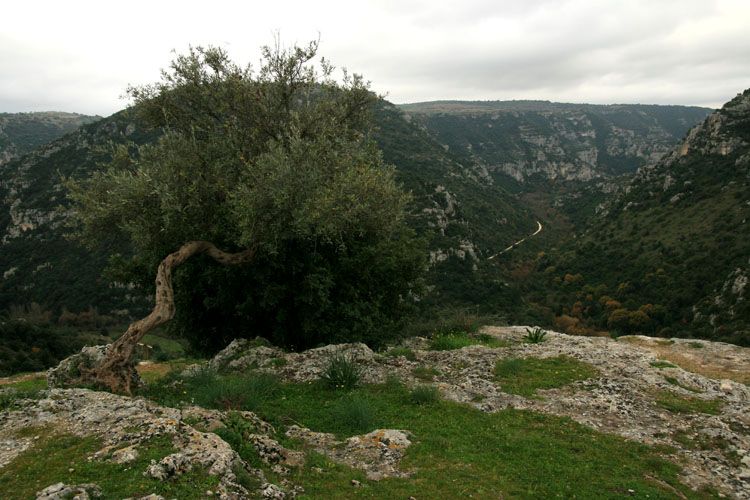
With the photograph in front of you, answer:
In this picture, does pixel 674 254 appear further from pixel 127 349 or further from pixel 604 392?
pixel 127 349

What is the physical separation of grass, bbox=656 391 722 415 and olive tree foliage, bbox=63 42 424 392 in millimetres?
10144

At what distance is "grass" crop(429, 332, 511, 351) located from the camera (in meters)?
19.1

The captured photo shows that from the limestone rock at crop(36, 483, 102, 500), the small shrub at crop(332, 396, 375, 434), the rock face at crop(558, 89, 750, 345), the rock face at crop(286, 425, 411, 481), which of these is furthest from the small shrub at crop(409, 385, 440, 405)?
the rock face at crop(558, 89, 750, 345)

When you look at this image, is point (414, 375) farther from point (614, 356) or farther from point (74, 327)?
point (74, 327)

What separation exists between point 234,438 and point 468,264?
85.1 m

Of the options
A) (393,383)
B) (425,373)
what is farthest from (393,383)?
(425,373)

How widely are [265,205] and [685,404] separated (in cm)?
1382

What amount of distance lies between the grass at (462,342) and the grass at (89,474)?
1316 centimetres

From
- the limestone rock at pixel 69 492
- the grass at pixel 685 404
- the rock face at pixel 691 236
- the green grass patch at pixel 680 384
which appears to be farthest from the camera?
the rock face at pixel 691 236

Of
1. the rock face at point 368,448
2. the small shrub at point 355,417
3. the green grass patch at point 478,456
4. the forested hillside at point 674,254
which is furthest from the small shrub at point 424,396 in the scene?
the forested hillside at point 674,254

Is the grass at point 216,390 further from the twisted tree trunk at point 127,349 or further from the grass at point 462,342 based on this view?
the grass at point 462,342

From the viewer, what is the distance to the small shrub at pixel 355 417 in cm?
1052

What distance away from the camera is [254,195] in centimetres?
1435

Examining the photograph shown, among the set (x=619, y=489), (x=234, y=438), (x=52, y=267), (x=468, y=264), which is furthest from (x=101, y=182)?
(x=52, y=267)
